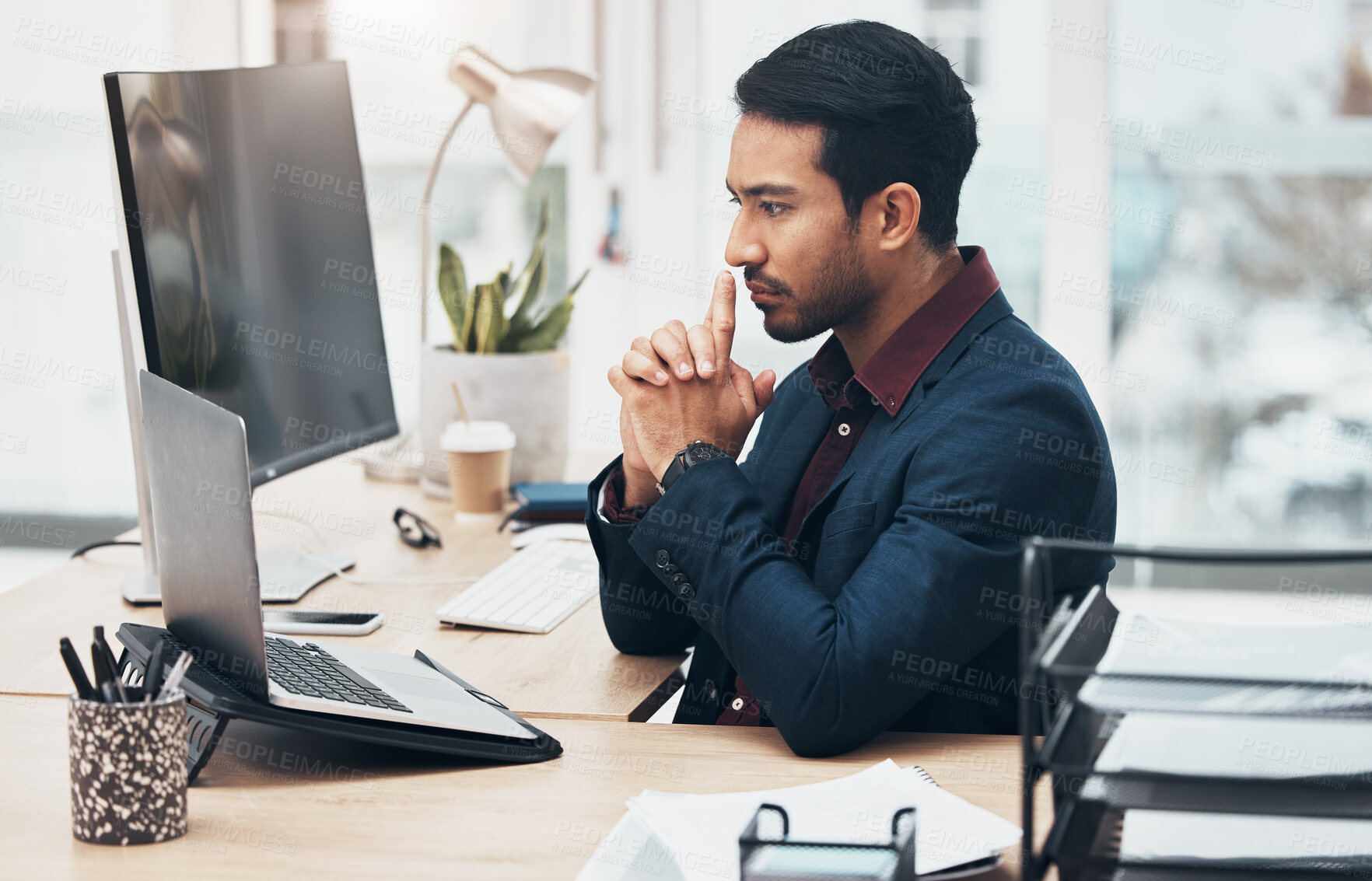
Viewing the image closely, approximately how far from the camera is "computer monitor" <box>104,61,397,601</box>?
1211 millimetres

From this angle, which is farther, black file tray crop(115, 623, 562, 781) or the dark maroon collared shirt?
the dark maroon collared shirt

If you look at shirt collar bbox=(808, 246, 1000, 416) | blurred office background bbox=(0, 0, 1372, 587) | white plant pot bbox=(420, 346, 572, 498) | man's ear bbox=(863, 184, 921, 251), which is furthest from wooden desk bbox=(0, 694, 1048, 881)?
blurred office background bbox=(0, 0, 1372, 587)

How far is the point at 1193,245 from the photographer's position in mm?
2859

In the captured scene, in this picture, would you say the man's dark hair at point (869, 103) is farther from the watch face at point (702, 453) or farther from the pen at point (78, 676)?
the pen at point (78, 676)

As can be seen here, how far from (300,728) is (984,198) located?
2.37 metres

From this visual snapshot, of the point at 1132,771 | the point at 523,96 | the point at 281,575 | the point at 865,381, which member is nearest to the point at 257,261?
the point at 281,575

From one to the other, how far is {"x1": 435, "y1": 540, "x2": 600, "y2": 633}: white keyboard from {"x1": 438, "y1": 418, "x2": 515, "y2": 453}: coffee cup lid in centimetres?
22

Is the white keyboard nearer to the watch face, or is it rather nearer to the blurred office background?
the watch face

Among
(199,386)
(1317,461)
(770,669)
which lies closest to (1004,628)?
(770,669)

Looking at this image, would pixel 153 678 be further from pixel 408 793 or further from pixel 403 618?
pixel 403 618

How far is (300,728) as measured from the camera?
2.94 feet

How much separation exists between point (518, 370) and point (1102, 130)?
1.63 meters

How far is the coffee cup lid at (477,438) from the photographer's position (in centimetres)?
180

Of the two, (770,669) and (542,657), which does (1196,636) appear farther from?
(542,657)
